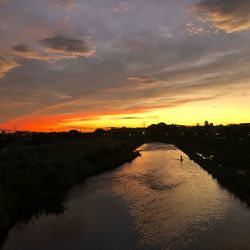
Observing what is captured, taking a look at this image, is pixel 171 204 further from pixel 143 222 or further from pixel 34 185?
pixel 34 185

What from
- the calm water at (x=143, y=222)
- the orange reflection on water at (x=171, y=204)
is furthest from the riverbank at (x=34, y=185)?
the orange reflection on water at (x=171, y=204)

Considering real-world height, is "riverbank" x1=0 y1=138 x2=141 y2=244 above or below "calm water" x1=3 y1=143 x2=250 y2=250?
above

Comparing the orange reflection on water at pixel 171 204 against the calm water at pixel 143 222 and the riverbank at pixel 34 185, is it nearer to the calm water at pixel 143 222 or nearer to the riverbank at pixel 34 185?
the calm water at pixel 143 222

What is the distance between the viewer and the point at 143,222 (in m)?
25.1

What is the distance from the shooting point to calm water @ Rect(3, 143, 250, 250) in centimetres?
2103

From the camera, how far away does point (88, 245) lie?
2094 cm

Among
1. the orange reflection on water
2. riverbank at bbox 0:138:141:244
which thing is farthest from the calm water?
riverbank at bbox 0:138:141:244

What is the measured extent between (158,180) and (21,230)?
22912mm

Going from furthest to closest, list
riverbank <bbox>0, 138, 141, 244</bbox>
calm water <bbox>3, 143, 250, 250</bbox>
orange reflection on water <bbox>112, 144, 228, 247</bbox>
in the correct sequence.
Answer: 1. riverbank <bbox>0, 138, 141, 244</bbox>
2. orange reflection on water <bbox>112, 144, 228, 247</bbox>
3. calm water <bbox>3, 143, 250, 250</bbox>

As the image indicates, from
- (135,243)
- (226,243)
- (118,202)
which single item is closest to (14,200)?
(118,202)

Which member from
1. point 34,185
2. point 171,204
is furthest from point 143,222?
point 34,185

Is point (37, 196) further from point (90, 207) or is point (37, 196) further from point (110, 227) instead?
point (110, 227)

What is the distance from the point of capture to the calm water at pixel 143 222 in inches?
828

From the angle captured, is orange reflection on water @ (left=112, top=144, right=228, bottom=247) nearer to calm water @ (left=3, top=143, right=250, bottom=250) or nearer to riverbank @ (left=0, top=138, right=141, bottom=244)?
calm water @ (left=3, top=143, right=250, bottom=250)
